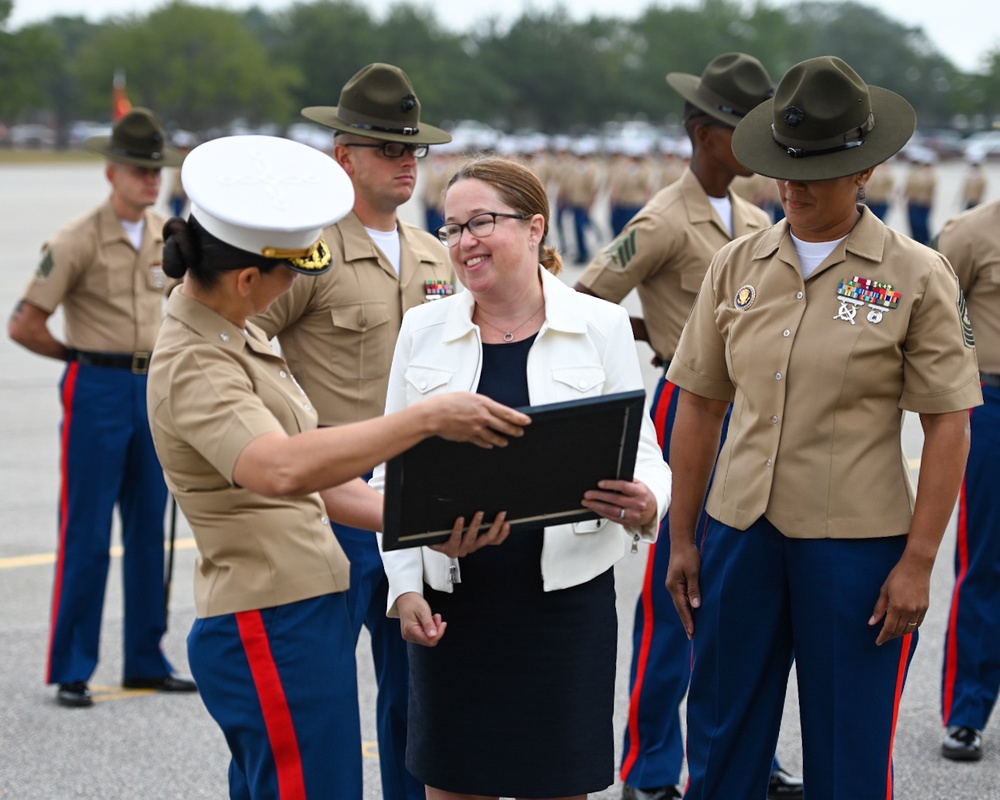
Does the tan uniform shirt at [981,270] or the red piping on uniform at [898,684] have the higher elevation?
the tan uniform shirt at [981,270]

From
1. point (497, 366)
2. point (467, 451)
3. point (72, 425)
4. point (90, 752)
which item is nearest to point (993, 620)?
point (497, 366)

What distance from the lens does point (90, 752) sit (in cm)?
469

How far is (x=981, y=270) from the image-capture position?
4.59 metres

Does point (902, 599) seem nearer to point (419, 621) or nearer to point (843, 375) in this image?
point (843, 375)

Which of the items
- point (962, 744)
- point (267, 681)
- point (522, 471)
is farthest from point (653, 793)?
point (522, 471)

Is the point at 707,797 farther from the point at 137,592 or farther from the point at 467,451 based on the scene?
the point at 137,592

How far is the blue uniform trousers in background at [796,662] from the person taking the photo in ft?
10.3

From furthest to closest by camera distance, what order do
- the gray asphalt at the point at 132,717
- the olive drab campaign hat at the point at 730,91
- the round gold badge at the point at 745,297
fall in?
1. the olive drab campaign hat at the point at 730,91
2. the gray asphalt at the point at 132,717
3. the round gold badge at the point at 745,297

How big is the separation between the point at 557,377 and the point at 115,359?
2.80m

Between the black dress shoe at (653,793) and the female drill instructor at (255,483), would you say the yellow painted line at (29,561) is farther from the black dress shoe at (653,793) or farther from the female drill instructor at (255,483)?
the female drill instructor at (255,483)

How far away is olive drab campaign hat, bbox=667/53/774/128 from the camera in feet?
14.8

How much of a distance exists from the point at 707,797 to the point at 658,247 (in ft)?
6.23

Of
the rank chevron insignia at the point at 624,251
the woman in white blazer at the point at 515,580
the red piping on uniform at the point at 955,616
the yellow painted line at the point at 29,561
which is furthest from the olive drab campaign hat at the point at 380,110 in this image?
the yellow painted line at the point at 29,561

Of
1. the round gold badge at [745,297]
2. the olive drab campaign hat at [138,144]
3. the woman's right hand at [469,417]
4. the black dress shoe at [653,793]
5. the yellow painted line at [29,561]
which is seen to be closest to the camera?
the woman's right hand at [469,417]
